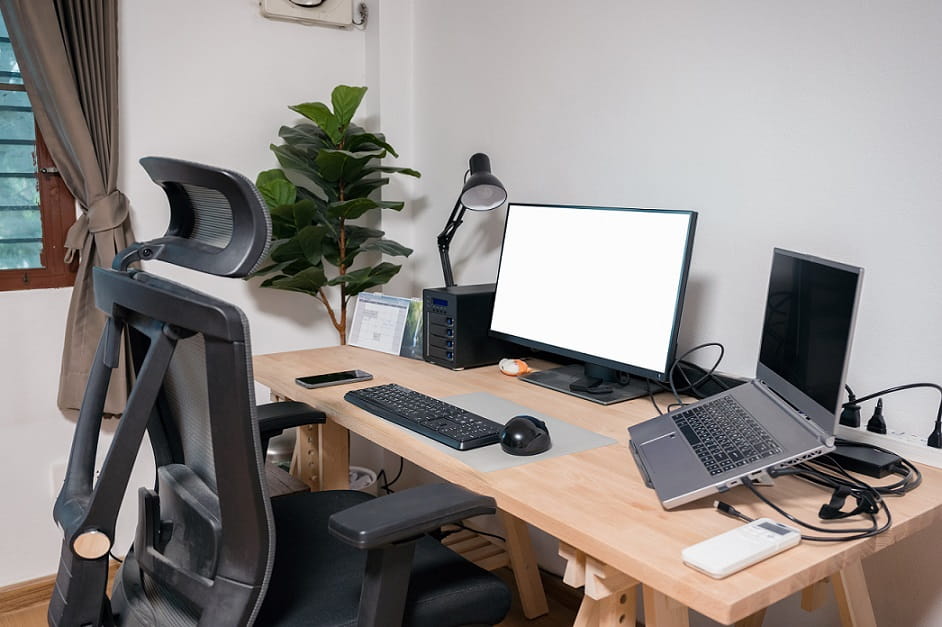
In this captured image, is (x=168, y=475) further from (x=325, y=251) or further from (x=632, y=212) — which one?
(x=325, y=251)

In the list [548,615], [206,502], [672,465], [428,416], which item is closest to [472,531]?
[548,615]

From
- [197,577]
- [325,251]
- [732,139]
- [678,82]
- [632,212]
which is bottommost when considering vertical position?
[197,577]

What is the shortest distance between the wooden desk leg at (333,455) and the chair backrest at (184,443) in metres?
0.83

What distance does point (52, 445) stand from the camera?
249cm

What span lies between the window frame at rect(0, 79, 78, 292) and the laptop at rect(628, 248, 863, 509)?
6.24ft

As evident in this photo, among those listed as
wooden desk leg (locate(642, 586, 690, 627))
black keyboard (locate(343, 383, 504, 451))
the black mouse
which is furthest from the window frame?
wooden desk leg (locate(642, 586, 690, 627))

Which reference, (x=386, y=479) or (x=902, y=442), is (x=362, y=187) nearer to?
(x=386, y=479)

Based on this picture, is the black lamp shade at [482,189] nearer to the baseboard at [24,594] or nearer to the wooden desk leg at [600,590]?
the wooden desk leg at [600,590]

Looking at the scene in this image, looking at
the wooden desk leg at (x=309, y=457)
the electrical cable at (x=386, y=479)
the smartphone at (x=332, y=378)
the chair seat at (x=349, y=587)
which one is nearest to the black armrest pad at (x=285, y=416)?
the smartphone at (x=332, y=378)

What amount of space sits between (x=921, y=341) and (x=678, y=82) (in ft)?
2.77

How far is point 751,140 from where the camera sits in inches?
70.7

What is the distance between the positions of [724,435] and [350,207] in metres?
Answer: 1.56

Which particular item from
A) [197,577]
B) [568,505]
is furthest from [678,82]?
[197,577]

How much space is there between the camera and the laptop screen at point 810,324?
48.1 inches
